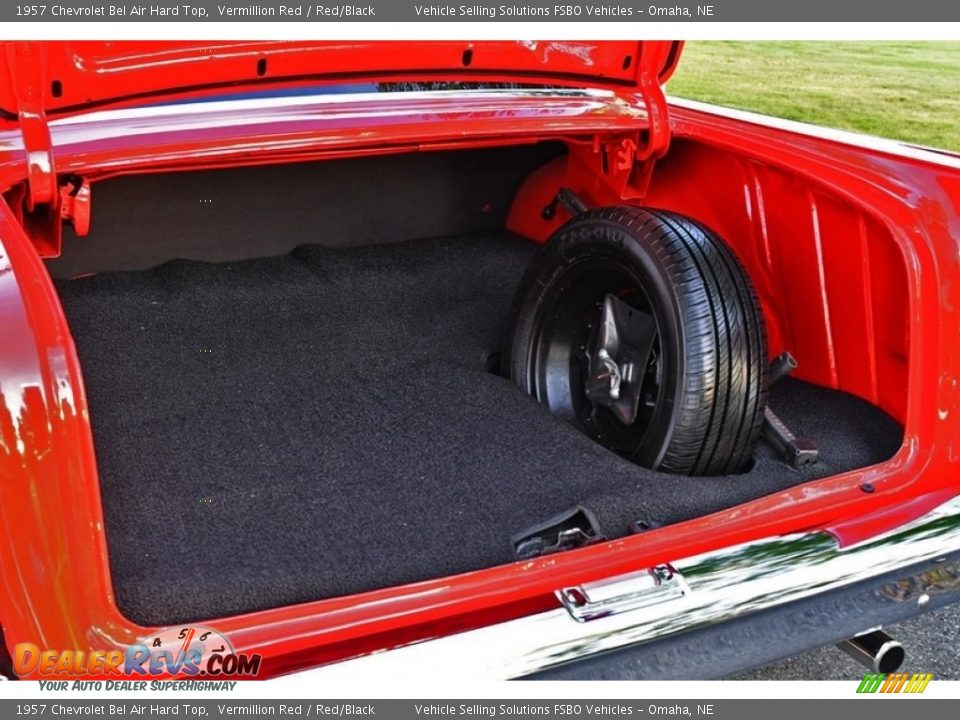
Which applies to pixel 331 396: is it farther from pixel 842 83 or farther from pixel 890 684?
pixel 842 83

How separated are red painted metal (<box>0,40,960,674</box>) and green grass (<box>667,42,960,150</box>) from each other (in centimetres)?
395

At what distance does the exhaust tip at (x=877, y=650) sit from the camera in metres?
1.71

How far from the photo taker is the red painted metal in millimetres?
1346

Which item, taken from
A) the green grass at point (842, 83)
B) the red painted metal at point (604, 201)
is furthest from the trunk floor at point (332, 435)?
the green grass at point (842, 83)

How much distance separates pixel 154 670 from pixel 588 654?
0.59 meters

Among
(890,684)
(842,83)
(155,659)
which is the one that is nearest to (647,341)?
(890,684)

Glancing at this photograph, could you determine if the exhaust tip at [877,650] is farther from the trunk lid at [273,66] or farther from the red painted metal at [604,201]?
the trunk lid at [273,66]

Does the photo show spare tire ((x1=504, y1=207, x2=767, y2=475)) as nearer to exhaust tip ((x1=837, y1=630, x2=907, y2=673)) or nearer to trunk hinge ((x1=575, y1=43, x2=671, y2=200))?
trunk hinge ((x1=575, y1=43, x2=671, y2=200))

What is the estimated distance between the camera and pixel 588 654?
1479 millimetres

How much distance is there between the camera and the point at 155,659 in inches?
52.3

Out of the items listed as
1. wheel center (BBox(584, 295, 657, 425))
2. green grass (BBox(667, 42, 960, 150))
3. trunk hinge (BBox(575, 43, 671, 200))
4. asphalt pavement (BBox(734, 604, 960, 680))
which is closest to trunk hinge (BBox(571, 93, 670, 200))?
trunk hinge (BBox(575, 43, 671, 200))

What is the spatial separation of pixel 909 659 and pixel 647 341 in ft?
2.97

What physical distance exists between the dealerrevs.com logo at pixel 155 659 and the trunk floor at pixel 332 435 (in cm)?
10

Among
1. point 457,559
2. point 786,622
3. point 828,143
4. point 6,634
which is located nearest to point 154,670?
point 6,634
